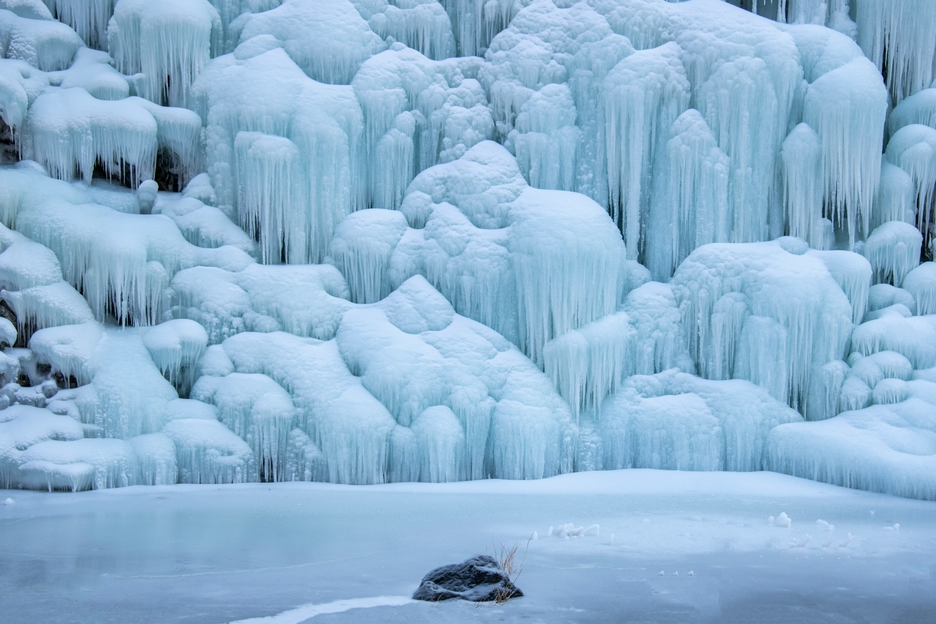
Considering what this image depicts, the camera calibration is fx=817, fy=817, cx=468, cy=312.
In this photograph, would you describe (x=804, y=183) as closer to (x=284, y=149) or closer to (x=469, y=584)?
(x=284, y=149)

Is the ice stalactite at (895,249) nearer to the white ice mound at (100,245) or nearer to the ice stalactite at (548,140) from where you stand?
the ice stalactite at (548,140)

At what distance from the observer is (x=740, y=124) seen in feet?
35.0

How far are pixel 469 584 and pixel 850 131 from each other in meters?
8.70

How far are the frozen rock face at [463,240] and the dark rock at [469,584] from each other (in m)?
4.51

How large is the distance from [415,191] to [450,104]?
144cm

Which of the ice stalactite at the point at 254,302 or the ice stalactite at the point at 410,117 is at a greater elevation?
the ice stalactite at the point at 410,117

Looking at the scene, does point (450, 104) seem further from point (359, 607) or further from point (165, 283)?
point (359, 607)

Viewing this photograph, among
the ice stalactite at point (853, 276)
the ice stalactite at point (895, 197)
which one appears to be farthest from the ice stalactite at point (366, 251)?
the ice stalactite at point (895, 197)

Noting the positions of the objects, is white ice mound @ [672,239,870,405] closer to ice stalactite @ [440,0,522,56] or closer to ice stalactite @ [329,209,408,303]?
ice stalactite @ [329,209,408,303]

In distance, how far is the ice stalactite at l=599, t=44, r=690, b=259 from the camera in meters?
10.8

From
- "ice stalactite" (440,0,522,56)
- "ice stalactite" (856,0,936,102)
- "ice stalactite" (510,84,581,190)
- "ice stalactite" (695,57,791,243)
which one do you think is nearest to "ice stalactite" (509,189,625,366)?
"ice stalactite" (510,84,581,190)

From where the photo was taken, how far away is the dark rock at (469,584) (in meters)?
4.41

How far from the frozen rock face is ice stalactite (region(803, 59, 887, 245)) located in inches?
1.6

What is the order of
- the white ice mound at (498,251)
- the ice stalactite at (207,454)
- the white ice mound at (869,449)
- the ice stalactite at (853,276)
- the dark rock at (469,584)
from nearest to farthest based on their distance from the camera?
the dark rock at (469,584) → the white ice mound at (869,449) → the ice stalactite at (207,454) → the white ice mound at (498,251) → the ice stalactite at (853,276)
